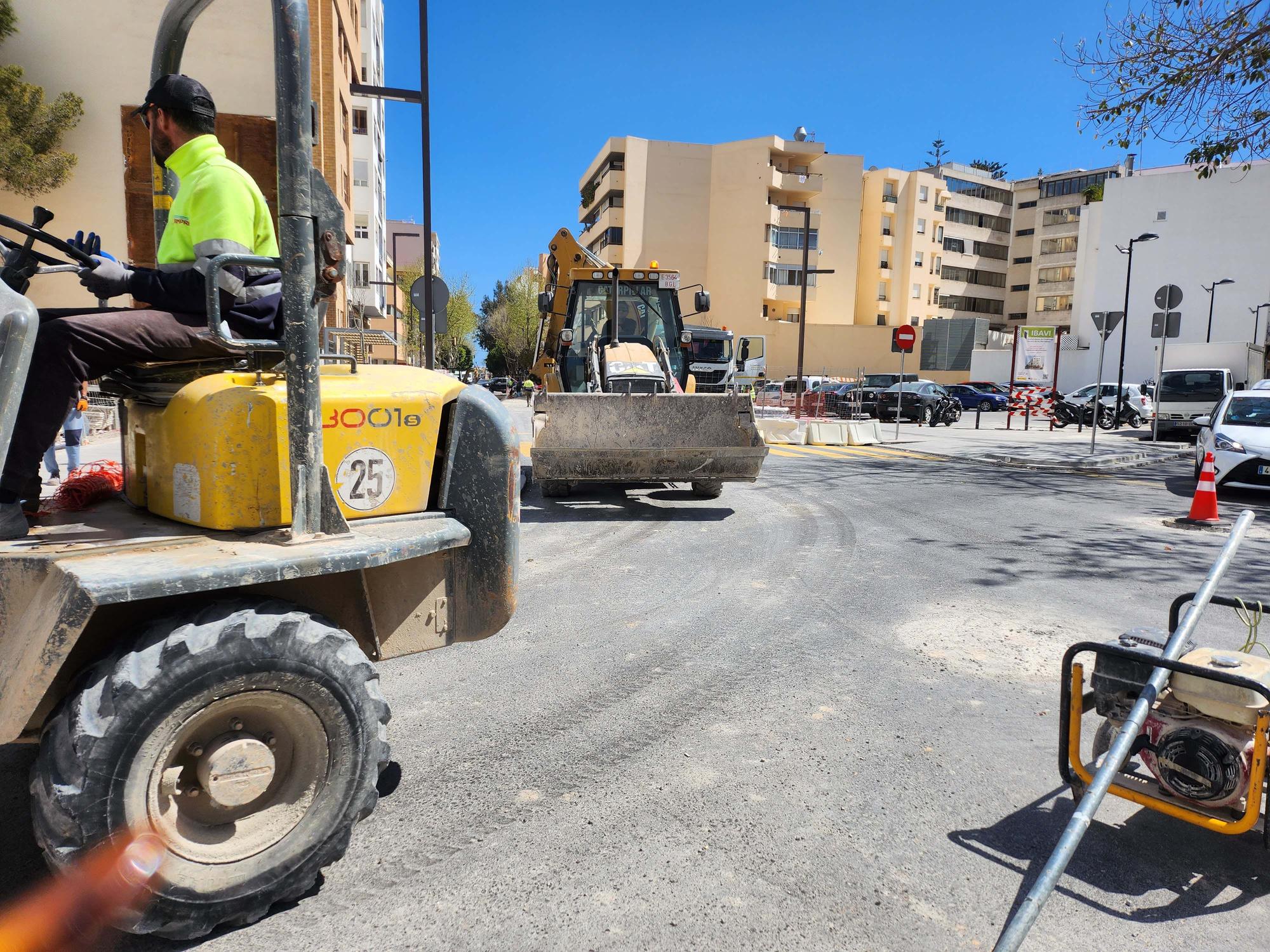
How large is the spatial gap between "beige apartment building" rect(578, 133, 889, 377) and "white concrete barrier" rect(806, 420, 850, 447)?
3879cm

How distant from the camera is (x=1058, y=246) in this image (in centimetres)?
7444

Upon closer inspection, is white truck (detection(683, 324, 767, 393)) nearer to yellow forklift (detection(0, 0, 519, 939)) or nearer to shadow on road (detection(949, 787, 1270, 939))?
shadow on road (detection(949, 787, 1270, 939))

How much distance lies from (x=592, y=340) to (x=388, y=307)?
55482 millimetres

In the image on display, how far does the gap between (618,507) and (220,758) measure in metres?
7.35

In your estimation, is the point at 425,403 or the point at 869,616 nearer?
the point at 425,403

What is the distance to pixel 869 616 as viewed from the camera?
216 inches

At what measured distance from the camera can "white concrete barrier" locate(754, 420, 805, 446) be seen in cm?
1998

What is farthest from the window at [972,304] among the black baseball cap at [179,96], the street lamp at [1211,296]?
the black baseball cap at [179,96]

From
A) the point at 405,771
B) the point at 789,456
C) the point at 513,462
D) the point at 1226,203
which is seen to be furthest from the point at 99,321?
the point at 1226,203

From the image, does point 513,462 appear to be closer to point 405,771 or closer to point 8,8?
point 405,771

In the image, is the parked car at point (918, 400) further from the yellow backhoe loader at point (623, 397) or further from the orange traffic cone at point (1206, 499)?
the orange traffic cone at point (1206, 499)

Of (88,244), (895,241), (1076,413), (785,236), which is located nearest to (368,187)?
(785,236)

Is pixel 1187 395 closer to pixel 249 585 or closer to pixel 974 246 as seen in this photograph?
pixel 249 585

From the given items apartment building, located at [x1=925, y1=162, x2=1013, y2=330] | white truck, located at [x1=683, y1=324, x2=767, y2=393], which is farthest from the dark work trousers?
apartment building, located at [x1=925, y1=162, x2=1013, y2=330]
